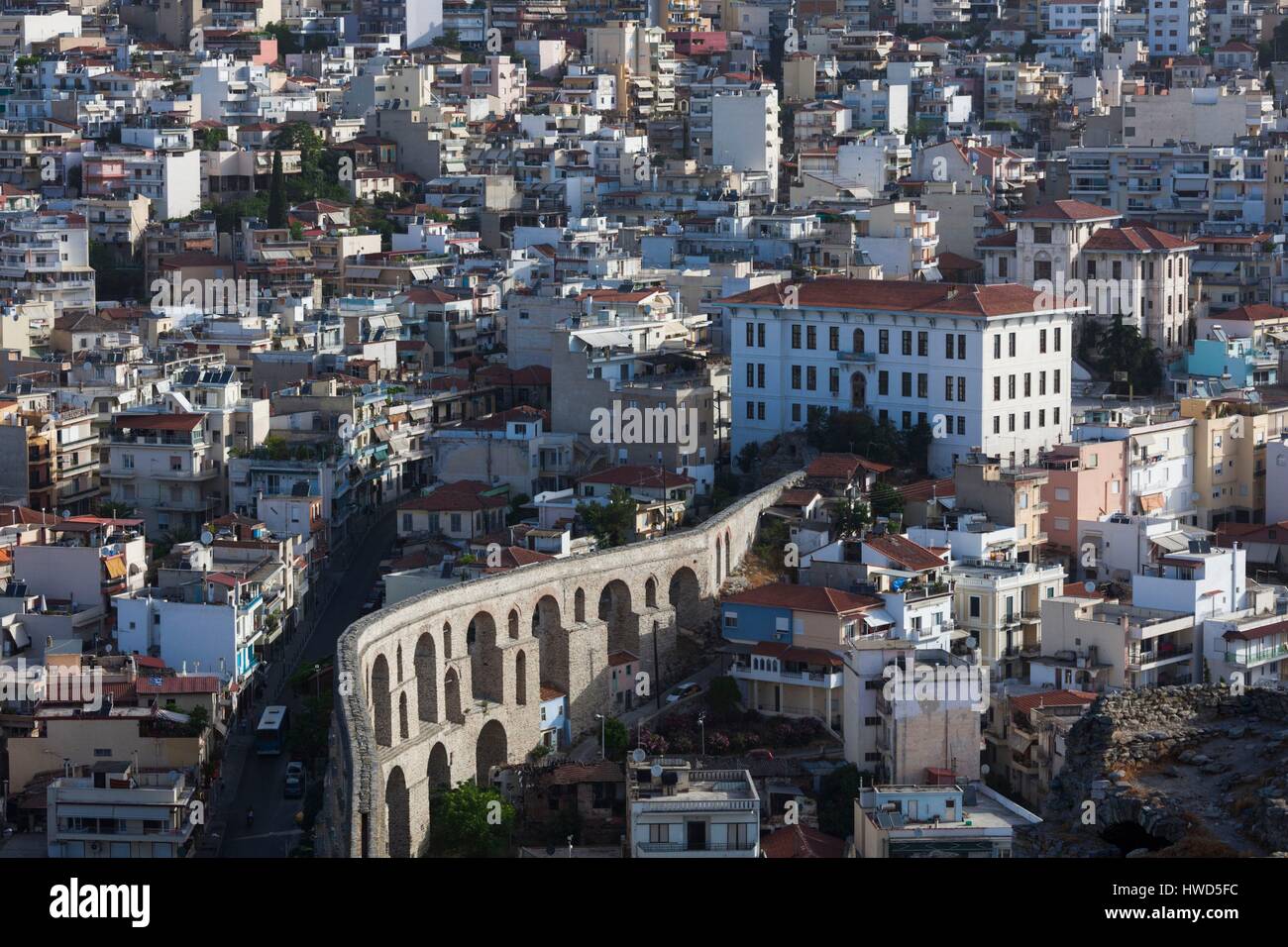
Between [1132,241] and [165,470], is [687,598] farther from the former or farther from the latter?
[1132,241]

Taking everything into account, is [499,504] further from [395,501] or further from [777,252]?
[777,252]

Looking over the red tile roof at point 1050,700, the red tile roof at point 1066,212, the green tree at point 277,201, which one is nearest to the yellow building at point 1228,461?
the red tile roof at point 1066,212

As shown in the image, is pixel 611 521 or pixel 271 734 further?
pixel 611 521

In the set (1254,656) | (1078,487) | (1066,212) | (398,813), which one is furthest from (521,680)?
(1066,212)

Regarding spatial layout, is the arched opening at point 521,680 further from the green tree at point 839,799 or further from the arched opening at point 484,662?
the green tree at point 839,799

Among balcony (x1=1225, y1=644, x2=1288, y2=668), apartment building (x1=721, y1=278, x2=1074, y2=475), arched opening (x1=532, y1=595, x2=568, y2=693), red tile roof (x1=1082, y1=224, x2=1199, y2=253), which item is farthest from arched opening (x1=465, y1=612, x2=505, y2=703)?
red tile roof (x1=1082, y1=224, x2=1199, y2=253)
